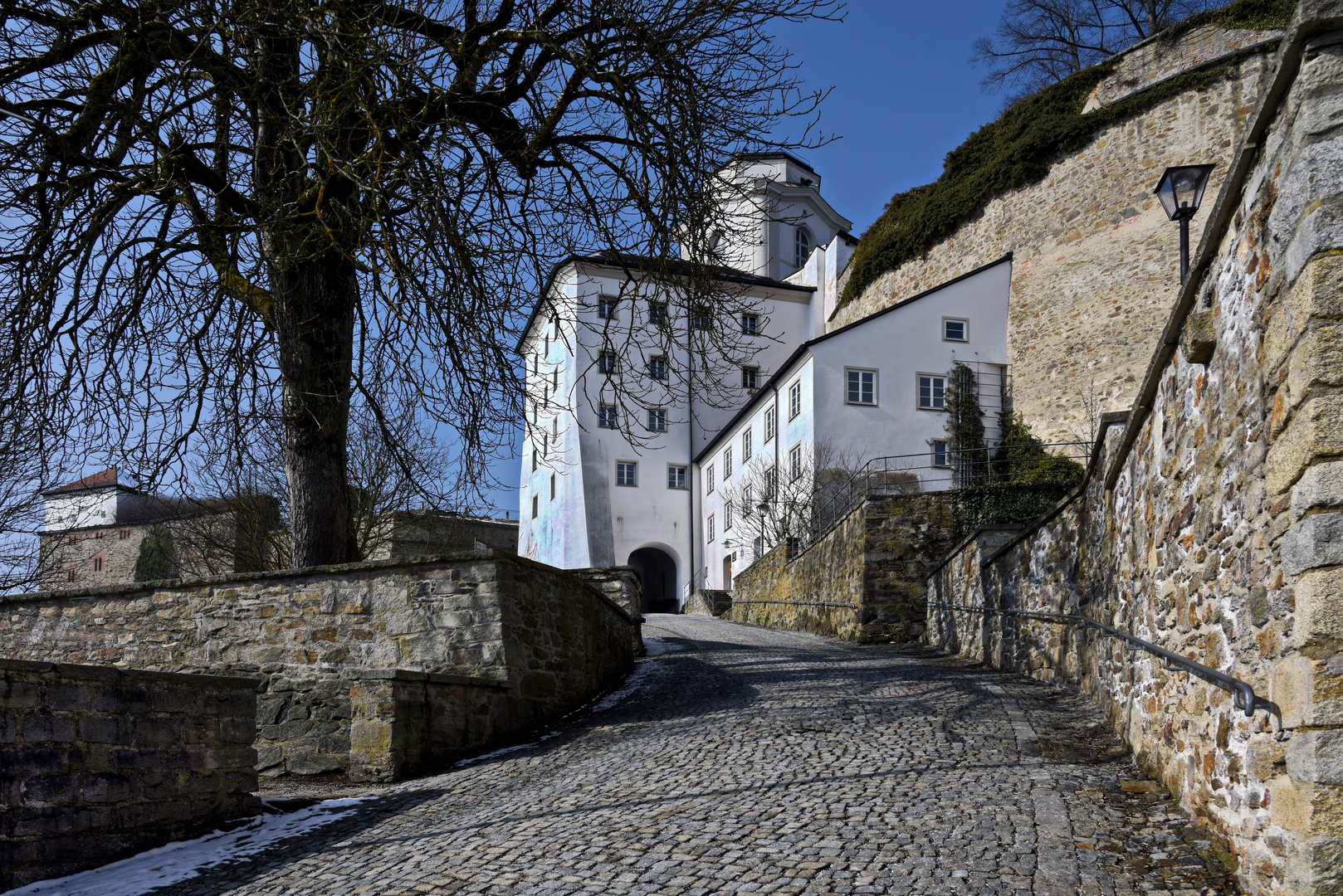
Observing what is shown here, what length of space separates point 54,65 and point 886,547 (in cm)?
1359

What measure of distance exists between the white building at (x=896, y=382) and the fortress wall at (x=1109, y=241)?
0.84 m

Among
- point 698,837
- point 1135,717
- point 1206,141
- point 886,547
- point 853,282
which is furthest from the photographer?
point 853,282

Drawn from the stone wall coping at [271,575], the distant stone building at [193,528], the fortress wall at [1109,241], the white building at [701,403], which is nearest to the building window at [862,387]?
the white building at [701,403]

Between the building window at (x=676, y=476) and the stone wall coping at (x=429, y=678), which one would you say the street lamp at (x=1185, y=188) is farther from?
the building window at (x=676, y=476)

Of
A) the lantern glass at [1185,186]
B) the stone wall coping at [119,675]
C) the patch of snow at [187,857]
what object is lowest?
the patch of snow at [187,857]

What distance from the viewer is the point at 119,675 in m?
5.72

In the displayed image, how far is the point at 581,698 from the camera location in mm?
10195

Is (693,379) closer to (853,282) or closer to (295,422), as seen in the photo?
(295,422)

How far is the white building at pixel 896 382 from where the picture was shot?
27.8 metres

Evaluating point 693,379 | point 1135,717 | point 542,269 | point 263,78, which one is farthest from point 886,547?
point 263,78

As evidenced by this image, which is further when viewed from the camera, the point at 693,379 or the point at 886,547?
the point at 886,547

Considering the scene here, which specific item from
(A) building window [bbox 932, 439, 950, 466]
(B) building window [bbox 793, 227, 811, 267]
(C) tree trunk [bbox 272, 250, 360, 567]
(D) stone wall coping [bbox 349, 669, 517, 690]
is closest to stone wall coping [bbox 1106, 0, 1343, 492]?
(D) stone wall coping [bbox 349, 669, 517, 690]

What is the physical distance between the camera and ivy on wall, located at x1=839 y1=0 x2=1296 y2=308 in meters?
26.1

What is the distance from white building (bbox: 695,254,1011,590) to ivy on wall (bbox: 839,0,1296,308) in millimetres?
2507
